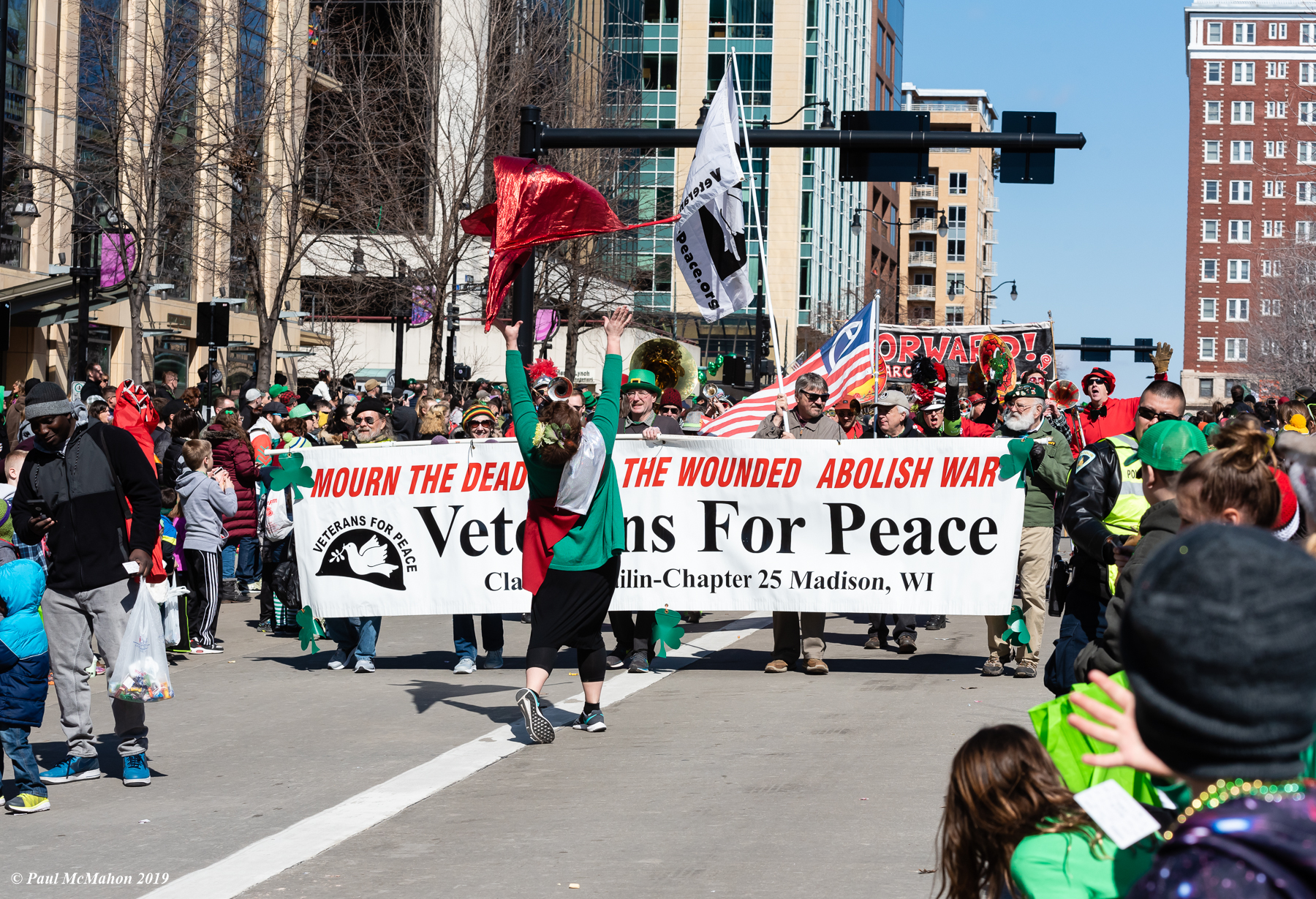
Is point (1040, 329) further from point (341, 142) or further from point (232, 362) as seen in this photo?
Answer: point (232, 362)

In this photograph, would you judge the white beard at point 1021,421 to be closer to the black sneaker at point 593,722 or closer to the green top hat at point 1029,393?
the green top hat at point 1029,393

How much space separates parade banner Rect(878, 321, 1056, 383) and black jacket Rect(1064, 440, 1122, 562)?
18266 millimetres

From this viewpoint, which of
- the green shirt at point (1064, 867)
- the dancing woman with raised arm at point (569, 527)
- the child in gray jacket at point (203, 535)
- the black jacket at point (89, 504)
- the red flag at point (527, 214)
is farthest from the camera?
the child in gray jacket at point (203, 535)

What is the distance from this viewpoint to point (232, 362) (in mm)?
39750

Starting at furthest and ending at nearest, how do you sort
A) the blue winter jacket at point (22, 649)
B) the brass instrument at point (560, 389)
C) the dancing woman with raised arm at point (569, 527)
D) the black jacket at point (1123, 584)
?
the brass instrument at point (560, 389), the dancing woman with raised arm at point (569, 527), the blue winter jacket at point (22, 649), the black jacket at point (1123, 584)

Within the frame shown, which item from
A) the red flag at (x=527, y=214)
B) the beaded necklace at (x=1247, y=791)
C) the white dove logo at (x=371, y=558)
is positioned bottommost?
the white dove logo at (x=371, y=558)

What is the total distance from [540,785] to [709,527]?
379cm

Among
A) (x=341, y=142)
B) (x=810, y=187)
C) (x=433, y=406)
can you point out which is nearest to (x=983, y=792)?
(x=433, y=406)

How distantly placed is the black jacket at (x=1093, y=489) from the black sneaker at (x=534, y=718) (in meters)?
3.22

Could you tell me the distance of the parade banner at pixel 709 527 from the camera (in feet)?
34.7

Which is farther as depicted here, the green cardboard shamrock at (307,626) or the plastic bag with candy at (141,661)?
the green cardboard shamrock at (307,626)

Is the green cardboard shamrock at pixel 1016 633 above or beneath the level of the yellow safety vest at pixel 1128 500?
beneath

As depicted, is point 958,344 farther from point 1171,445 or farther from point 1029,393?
point 1171,445

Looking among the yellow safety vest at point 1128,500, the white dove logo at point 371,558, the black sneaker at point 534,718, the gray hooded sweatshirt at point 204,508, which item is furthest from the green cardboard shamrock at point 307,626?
the yellow safety vest at point 1128,500
